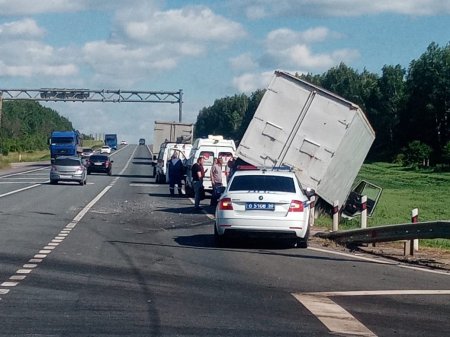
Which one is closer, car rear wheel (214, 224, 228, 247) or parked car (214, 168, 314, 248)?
parked car (214, 168, 314, 248)

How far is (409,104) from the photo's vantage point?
374ft

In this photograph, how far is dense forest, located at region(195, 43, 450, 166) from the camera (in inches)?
4245

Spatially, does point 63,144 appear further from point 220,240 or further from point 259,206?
point 259,206

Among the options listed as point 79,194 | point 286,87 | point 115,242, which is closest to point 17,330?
point 115,242

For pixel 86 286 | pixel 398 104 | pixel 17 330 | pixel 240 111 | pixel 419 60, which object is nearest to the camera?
pixel 17 330

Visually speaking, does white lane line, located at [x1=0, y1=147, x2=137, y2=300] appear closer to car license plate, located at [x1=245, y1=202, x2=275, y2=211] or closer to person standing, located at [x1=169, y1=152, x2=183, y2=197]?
car license plate, located at [x1=245, y1=202, x2=275, y2=211]

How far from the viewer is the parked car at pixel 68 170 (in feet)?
167

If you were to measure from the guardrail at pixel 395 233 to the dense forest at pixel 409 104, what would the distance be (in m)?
72.0

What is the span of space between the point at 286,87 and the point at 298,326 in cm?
1810

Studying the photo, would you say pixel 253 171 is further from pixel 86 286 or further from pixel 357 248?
pixel 86 286

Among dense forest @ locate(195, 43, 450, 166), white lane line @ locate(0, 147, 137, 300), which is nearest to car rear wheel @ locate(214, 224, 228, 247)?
white lane line @ locate(0, 147, 137, 300)

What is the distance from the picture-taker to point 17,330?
9.66 meters

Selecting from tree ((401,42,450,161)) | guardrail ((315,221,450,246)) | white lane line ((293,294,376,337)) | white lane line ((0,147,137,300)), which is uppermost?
tree ((401,42,450,161))

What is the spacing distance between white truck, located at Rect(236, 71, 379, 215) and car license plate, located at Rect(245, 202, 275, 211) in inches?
315
